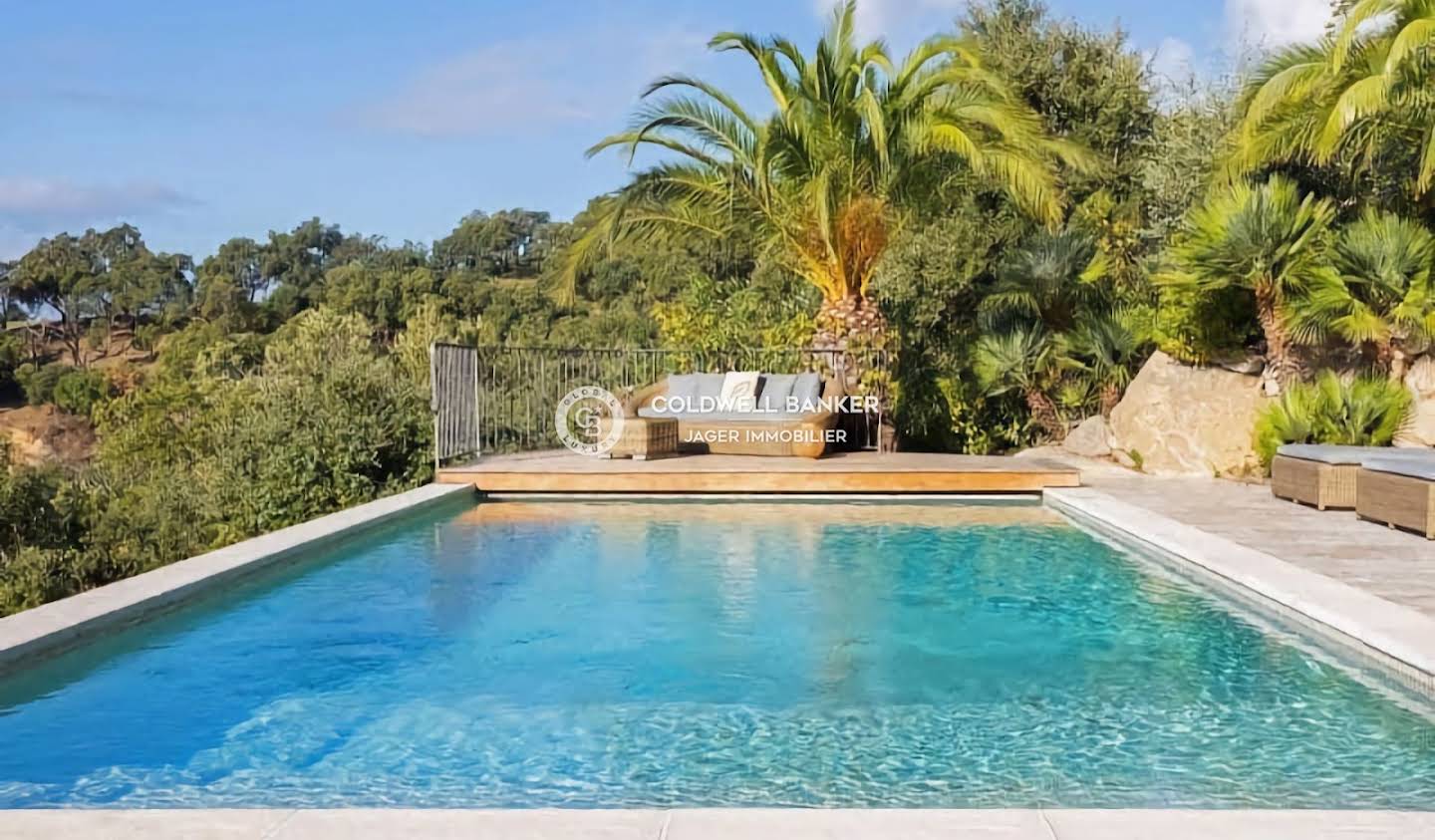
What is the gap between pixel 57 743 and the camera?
413cm

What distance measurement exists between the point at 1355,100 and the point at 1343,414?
285 centimetres

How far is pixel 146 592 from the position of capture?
19.5ft

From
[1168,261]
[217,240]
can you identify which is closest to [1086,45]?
[1168,261]

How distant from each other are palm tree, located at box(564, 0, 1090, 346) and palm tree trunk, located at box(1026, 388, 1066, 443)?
3113 millimetres

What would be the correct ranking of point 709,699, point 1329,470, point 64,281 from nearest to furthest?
point 709,699 < point 1329,470 < point 64,281

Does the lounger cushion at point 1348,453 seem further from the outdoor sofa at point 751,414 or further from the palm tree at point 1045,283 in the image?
the palm tree at point 1045,283

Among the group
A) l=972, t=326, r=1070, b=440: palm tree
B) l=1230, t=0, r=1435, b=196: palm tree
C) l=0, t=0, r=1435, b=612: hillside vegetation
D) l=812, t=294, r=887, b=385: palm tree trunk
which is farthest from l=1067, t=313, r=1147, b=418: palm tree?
l=812, t=294, r=887, b=385: palm tree trunk

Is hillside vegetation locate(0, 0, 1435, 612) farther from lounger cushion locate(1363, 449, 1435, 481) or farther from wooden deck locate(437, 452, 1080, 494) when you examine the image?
lounger cushion locate(1363, 449, 1435, 481)

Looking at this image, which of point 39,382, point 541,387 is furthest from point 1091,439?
point 39,382

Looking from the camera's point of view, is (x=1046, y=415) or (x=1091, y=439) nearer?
(x=1091, y=439)

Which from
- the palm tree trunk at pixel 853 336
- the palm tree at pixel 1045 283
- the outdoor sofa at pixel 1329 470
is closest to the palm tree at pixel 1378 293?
the outdoor sofa at pixel 1329 470

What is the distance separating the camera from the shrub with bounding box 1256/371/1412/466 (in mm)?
11086

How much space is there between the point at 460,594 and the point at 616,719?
8.91ft

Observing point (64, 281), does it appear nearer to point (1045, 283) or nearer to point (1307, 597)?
point (1045, 283)
